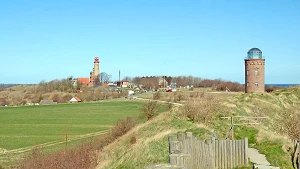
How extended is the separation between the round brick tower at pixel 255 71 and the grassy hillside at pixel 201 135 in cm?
1329

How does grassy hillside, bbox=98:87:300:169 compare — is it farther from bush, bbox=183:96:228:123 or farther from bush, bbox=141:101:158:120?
bush, bbox=141:101:158:120

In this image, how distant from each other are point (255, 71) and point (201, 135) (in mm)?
35563

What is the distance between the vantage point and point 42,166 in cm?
2912

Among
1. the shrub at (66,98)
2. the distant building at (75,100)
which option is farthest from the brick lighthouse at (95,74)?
the distant building at (75,100)

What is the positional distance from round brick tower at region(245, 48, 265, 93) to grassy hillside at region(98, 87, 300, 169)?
523 inches

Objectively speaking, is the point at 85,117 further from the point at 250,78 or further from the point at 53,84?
the point at 53,84

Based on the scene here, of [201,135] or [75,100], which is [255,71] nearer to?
[201,135]

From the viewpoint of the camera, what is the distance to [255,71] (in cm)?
5494

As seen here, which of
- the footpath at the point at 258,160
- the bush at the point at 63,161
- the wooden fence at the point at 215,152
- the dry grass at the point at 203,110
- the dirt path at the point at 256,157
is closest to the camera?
the wooden fence at the point at 215,152

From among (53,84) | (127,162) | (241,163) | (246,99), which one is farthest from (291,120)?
(53,84)

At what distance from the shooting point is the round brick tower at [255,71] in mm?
55000

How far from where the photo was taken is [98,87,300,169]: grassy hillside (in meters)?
18.3

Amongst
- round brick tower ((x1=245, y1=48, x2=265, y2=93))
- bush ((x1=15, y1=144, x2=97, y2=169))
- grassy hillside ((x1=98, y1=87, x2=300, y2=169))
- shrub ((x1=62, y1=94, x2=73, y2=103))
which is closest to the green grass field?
bush ((x1=15, y1=144, x2=97, y2=169))

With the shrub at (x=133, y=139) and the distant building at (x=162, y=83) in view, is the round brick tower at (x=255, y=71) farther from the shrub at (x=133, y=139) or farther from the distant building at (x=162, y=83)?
the distant building at (x=162, y=83)
